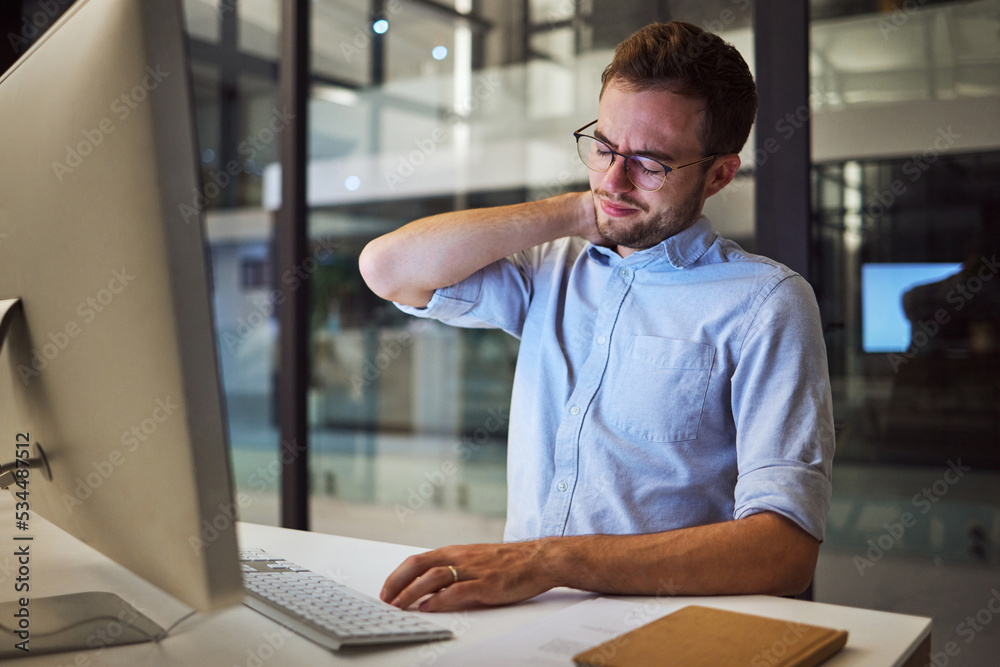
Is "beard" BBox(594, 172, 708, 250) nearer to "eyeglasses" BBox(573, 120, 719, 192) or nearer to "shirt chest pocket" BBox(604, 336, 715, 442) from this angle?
"eyeglasses" BBox(573, 120, 719, 192)

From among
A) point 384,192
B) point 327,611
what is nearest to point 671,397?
point 327,611

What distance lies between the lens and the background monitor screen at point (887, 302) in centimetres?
192

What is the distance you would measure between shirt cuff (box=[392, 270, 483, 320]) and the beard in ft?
0.91

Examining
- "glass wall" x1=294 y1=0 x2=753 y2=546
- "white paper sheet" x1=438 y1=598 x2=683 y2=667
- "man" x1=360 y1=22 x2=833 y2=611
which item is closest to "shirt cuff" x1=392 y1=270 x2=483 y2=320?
"man" x1=360 y1=22 x2=833 y2=611

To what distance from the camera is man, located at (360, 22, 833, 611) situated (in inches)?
45.6

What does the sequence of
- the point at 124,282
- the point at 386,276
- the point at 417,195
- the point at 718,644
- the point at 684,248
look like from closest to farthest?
the point at 124,282
the point at 718,644
the point at 684,248
the point at 386,276
the point at 417,195

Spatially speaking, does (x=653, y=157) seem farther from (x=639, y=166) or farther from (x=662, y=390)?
(x=662, y=390)

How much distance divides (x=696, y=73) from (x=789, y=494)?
71 centimetres

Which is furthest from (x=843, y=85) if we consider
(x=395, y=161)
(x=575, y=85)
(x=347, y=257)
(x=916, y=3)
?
(x=347, y=257)

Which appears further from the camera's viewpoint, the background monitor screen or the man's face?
the background monitor screen

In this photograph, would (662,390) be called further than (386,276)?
No

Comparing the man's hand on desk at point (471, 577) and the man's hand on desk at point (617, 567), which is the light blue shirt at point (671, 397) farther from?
the man's hand on desk at point (471, 577)

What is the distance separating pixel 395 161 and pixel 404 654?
230cm

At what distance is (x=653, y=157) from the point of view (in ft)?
4.54
